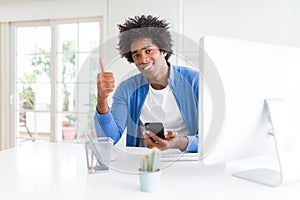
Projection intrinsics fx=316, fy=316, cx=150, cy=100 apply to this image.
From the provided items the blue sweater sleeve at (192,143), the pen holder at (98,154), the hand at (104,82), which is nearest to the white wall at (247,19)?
the blue sweater sleeve at (192,143)

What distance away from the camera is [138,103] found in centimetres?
124

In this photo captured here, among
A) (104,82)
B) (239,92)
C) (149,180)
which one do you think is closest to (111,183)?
(149,180)

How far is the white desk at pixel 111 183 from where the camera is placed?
34.0 inches

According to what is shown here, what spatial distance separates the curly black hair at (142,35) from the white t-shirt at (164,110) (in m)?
0.15

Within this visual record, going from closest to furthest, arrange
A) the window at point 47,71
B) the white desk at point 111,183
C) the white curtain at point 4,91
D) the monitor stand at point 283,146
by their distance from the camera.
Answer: the white desk at point 111,183, the monitor stand at point 283,146, the window at point 47,71, the white curtain at point 4,91

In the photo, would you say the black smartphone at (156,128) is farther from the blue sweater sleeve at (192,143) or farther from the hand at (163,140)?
the blue sweater sleeve at (192,143)

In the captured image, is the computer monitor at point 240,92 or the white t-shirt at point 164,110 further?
the white t-shirt at point 164,110

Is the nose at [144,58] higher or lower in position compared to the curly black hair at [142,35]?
lower

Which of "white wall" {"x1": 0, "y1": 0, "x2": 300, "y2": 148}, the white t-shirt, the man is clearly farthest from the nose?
"white wall" {"x1": 0, "y1": 0, "x2": 300, "y2": 148}

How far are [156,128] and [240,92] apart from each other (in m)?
0.37

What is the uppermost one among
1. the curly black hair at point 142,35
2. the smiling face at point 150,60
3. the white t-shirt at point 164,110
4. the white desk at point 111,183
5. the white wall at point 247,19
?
the white wall at point 247,19

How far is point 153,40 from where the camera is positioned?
3.82 feet

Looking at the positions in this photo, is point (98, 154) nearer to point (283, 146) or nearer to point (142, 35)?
point (142, 35)

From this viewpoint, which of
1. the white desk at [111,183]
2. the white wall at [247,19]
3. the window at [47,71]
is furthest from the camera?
the window at [47,71]
